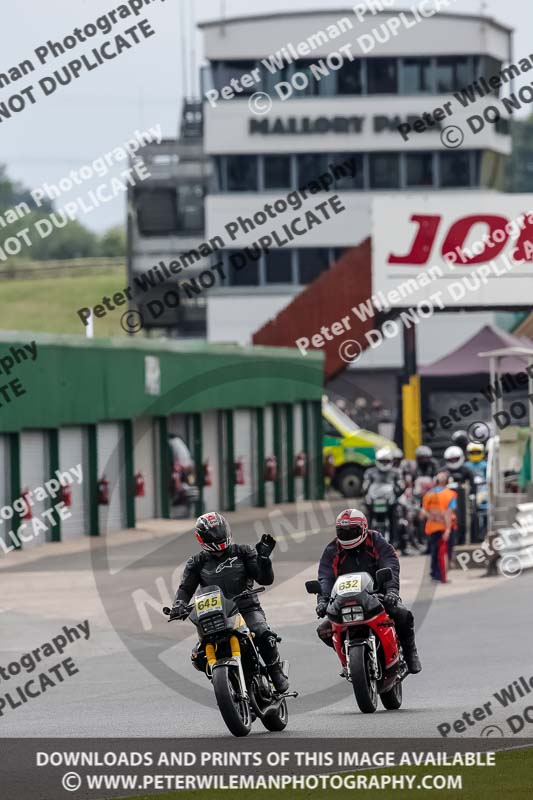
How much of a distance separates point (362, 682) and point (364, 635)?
32 centimetres

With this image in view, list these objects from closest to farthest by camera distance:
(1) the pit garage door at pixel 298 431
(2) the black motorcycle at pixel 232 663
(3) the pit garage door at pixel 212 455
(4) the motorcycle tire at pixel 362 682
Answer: (2) the black motorcycle at pixel 232 663, (4) the motorcycle tire at pixel 362 682, (3) the pit garage door at pixel 212 455, (1) the pit garage door at pixel 298 431

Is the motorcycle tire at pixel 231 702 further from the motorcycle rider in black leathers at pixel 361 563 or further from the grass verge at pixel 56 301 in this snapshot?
the grass verge at pixel 56 301

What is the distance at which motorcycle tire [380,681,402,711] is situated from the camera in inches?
518

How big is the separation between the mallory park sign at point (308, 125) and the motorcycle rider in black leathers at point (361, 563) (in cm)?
6297

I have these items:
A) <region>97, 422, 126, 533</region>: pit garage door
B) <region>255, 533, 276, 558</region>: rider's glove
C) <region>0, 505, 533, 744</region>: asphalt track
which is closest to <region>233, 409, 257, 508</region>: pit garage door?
<region>97, 422, 126, 533</region>: pit garage door

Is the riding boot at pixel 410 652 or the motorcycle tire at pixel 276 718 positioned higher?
the riding boot at pixel 410 652

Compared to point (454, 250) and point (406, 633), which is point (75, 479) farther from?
point (406, 633)

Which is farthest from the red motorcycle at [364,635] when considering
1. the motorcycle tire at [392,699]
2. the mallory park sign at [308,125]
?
the mallory park sign at [308,125]

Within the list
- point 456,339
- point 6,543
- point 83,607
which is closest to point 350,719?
point 83,607

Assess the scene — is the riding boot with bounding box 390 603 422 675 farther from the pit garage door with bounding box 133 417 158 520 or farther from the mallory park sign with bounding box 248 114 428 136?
the mallory park sign with bounding box 248 114 428 136

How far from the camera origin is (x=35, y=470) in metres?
30.8

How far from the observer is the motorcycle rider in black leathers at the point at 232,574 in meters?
12.1
